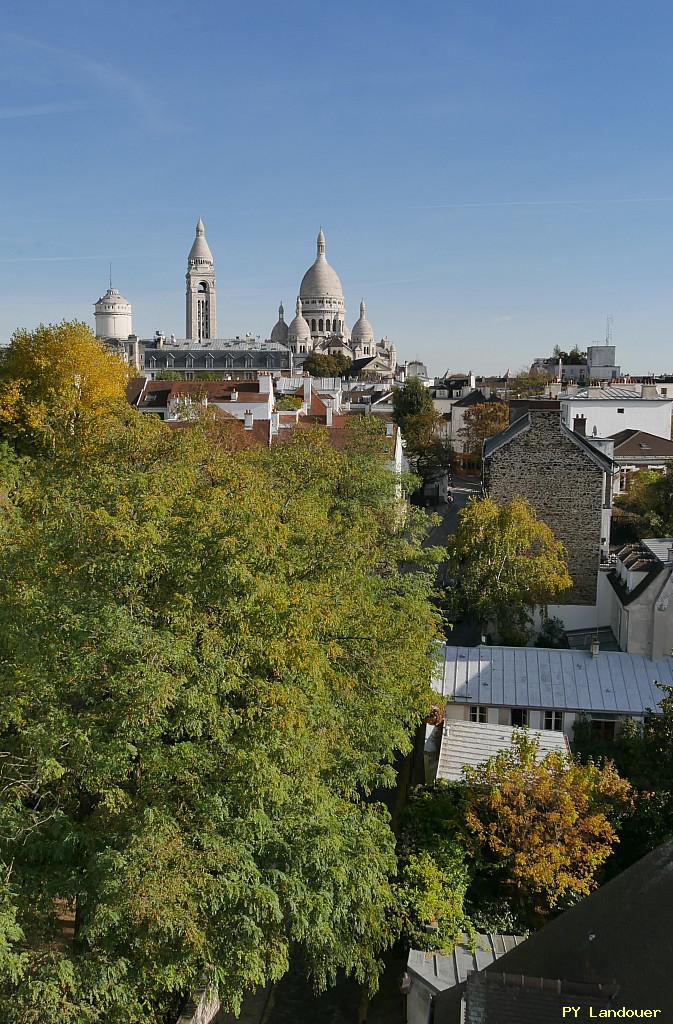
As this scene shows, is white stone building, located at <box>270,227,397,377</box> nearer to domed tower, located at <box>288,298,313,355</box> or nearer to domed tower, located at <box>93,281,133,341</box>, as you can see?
domed tower, located at <box>288,298,313,355</box>

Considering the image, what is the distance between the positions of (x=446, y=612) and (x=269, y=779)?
19896 mm

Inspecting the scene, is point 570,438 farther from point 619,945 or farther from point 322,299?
→ point 322,299

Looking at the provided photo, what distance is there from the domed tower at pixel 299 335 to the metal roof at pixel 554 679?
144 metres

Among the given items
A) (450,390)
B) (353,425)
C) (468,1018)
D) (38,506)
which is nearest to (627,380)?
(450,390)

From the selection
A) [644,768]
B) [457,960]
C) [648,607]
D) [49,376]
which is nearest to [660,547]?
[648,607]

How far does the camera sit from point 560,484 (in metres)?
33.1

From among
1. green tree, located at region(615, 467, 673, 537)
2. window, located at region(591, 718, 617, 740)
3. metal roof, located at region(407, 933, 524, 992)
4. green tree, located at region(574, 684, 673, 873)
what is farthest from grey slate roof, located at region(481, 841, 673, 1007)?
green tree, located at region(615, 467, 673, 537)

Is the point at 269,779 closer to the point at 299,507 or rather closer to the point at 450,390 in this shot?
the point at 299,507

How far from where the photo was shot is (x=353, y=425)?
119 feet

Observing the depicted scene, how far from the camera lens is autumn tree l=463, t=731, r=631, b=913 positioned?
14.7 metres

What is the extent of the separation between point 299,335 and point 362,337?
17.6 metres

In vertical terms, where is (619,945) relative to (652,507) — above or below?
below

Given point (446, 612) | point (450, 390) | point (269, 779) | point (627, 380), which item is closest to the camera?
point (269, 779)

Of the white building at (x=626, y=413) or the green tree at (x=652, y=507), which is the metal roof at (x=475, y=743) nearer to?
the green tree at (x=652, y=507)
